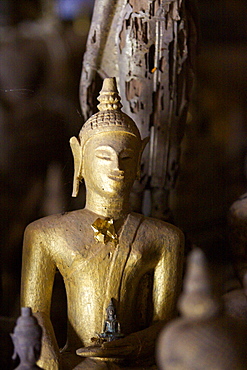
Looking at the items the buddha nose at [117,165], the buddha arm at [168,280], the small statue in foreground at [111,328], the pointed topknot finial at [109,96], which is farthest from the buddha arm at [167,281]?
the pointed topknot finial at [109,96]

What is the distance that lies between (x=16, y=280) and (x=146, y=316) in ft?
3.17

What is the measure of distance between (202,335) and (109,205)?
0.97 m

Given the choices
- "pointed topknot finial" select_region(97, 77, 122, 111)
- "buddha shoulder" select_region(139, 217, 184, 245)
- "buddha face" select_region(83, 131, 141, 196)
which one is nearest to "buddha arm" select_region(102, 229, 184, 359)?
"buddha shoulder" select_region(139, 217, 184, 245)

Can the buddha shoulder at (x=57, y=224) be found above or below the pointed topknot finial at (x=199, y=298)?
above

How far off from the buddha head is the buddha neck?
3 centimetres

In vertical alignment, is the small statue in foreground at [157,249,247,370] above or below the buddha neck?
below

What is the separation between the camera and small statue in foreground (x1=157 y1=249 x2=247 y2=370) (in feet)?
4.03

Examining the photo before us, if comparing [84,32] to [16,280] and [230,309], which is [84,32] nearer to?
[16,280]

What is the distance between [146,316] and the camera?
2.22 m

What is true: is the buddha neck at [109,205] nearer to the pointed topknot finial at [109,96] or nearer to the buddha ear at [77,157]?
the buddha ear at [77,157]

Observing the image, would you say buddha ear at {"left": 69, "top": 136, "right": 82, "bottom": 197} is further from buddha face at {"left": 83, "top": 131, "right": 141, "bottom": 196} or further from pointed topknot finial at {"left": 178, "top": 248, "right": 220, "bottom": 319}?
pointed topknot finial at {"left": 178, "top": 248, "right": 220, "bottom": 319}

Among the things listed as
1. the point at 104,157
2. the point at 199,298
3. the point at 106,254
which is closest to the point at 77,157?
the point at 104,157

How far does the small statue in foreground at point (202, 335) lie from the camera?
1229mm

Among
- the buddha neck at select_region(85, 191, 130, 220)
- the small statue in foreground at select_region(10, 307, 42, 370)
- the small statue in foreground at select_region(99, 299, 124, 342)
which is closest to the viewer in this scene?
the small statue in foreground at select_region(10, 307, 42, 370)
